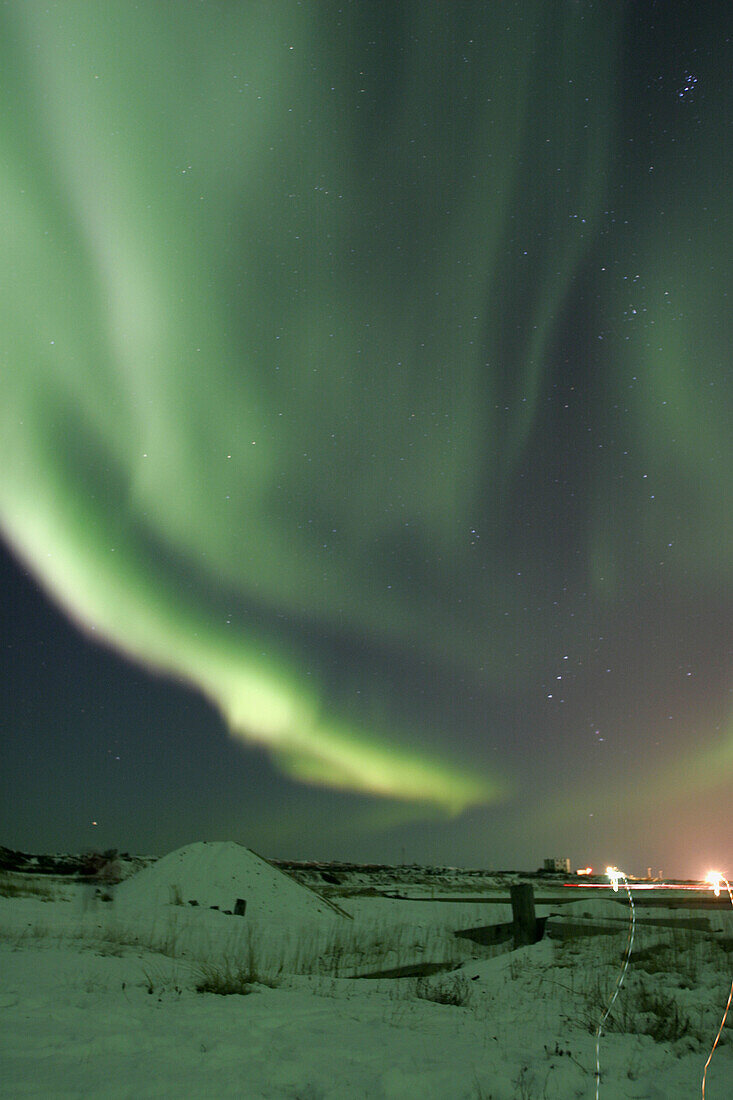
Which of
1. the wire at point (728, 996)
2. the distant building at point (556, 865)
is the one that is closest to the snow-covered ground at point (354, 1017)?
the wire at point (728, 996)

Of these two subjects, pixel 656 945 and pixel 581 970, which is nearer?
pixel 581 970

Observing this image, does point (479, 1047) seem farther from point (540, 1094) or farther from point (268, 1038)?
point (268, 1038)

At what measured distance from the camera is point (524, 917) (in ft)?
42.9

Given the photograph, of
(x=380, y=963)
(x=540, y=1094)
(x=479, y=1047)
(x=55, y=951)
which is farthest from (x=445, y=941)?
(x=540, y=1094)

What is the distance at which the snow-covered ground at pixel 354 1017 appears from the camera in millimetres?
5574

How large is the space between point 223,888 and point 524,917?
45.9ft

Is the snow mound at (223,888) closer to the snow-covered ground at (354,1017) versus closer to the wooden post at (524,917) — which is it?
the snow-covered ground at (354,1017)

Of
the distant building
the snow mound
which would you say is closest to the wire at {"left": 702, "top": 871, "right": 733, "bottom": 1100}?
the snow mound

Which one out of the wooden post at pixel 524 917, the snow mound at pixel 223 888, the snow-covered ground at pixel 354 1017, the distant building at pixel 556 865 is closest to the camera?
the snow-covered ground at pixel 354 1017

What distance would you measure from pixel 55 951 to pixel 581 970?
8.12 metres

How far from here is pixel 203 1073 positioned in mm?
5621

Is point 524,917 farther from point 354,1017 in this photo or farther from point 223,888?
point 223,888

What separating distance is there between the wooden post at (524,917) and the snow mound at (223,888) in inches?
400

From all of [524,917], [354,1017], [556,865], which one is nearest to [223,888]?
[524,917]
